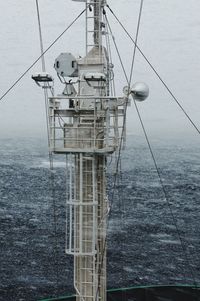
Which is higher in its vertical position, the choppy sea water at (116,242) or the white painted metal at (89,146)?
the white painted metal at (89,146)

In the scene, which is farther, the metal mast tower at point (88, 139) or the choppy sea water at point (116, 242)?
the choppy sea water at point (116, 242)

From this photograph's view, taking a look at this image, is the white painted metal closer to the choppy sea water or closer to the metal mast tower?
the metal mast tower

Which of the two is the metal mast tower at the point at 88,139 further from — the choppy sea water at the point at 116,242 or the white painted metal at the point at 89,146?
the choppy sea water at the point at 116,242

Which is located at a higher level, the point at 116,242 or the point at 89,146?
the point at 89,146

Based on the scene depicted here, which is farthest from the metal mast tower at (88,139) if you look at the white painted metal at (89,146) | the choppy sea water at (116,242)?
the choppy sea water at (116,242)

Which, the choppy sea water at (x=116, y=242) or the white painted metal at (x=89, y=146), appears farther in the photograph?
the choppy sea water at (x=116, y=242)

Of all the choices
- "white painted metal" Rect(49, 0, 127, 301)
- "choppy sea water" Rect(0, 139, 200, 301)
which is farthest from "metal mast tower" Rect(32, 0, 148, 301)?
"choppy sea water" Rect(0, 139, 200, 301)

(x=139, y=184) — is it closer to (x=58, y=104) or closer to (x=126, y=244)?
(x=126, y=244)

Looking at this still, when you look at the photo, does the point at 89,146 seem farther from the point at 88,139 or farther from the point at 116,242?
the point at 116,242

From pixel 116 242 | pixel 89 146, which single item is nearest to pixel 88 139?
pixel 89 146

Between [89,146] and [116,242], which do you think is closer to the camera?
[89,146]
